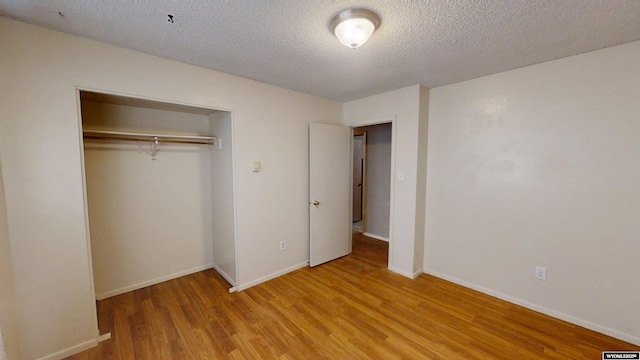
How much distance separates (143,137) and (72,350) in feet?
5.96

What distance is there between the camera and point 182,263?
2959 millimetres

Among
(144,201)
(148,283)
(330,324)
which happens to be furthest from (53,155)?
(330,324)

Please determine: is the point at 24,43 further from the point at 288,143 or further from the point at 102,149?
the point at 288,143

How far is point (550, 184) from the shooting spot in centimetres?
219

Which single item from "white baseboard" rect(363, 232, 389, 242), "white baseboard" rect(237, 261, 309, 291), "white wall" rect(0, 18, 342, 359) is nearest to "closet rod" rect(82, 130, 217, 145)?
"white wall" rect(0, 18, 342, 359)

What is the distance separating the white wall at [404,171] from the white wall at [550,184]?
0.30 m

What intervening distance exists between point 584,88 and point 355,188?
13.0 ft

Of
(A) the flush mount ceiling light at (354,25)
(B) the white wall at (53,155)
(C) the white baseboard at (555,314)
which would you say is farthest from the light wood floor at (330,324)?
(A) the flush mount ceiling light at (354,25)

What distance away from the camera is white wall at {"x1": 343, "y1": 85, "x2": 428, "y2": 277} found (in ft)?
9.39

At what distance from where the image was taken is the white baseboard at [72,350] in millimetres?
1718

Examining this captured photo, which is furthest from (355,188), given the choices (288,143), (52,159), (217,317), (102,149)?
(52,159)

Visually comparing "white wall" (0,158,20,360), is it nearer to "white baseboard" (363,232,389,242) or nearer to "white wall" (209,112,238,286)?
"white wall" (209,112,238,286)

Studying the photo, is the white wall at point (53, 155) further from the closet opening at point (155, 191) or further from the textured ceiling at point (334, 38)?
the closet opening at point (155, 191)

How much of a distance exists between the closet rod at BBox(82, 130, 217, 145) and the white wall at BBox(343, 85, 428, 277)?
7.20 feet
